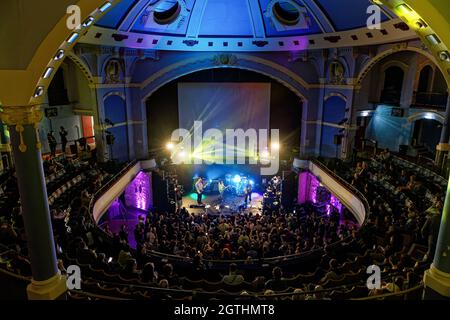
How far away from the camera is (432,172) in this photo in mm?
13758

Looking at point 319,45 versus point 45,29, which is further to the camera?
point 319,45

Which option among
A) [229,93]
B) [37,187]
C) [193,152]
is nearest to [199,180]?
[193,152]

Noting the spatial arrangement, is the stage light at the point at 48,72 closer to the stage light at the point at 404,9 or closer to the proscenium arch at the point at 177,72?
the stage light at the point at 404,9

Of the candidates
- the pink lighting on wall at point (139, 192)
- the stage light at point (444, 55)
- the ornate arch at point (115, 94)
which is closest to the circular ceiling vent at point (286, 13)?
the ornate arch at point (115, 94)

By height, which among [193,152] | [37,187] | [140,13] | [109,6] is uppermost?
[140,13]

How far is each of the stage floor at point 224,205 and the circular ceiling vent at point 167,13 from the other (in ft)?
35.0

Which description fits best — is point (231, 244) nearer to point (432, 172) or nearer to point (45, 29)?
point (45, 29)

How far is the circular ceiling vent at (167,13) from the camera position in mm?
15985

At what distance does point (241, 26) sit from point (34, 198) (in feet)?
48.0

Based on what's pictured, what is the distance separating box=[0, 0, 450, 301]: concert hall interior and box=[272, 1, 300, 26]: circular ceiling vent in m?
0.10

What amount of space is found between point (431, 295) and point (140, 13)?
14.8m

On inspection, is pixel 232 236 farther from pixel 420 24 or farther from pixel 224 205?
pixel 224 205

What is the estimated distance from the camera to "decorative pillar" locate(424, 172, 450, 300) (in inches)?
217

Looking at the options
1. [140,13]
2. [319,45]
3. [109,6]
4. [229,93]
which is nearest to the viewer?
[109,6]
